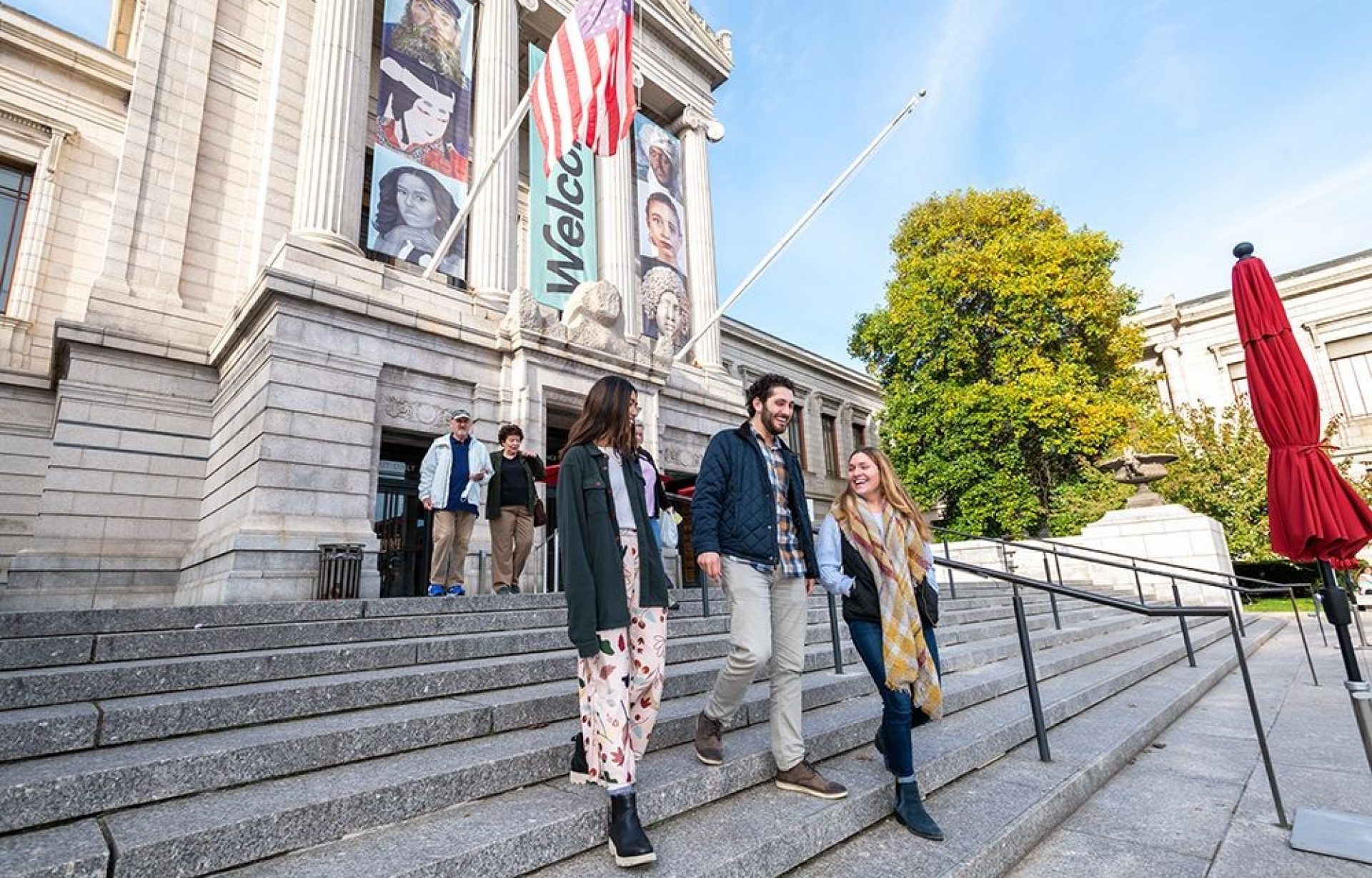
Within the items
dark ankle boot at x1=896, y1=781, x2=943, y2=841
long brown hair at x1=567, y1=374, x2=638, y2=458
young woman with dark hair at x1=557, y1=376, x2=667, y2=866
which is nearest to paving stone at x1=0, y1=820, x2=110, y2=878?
young woman with dark hair at x1=557, y1=376, x2=667, y2=866

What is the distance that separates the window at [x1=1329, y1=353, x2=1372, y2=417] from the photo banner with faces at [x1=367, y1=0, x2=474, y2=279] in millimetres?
35330

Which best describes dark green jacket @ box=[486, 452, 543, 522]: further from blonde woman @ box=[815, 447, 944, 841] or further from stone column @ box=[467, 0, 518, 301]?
stone column @ box=[467, 0, 518, 301]

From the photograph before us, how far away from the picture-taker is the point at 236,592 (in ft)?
25.6

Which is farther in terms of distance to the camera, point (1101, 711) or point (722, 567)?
point (1101, 711)

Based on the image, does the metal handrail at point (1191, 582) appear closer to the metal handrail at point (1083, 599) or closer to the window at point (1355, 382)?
the metal handrail at point (1083, 599)

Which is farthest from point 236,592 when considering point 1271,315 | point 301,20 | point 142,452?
point 301,20

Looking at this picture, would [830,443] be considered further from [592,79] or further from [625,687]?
[625,687]

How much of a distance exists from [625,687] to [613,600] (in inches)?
14.2

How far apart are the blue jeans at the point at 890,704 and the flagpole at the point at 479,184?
9.01 metres

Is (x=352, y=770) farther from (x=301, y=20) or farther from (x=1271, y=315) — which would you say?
(x=301, y=20)

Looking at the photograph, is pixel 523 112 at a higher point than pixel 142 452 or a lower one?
higher

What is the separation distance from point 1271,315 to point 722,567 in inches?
122

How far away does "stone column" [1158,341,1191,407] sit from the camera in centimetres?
3059

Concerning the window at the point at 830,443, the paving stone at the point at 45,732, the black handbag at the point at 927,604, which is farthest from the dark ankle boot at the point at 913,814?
the window at the point at 830,443
